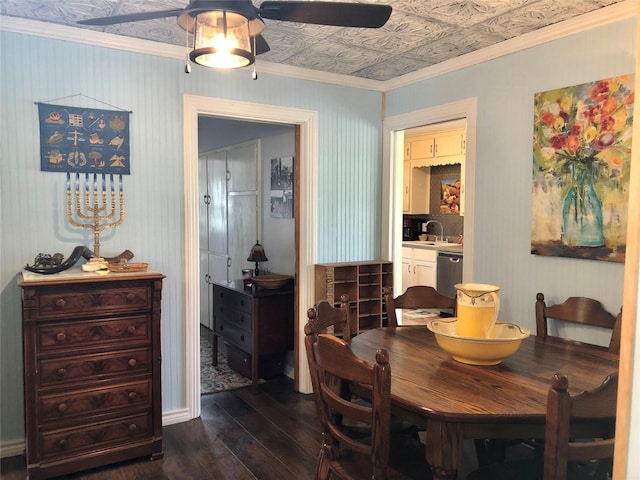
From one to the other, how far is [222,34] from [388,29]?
55.1 inches

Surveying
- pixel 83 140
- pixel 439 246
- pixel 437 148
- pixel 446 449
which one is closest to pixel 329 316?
pixel 446 449

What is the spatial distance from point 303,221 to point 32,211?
6.00ft

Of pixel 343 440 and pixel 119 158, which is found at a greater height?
pixel 119 158

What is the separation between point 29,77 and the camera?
2830mm

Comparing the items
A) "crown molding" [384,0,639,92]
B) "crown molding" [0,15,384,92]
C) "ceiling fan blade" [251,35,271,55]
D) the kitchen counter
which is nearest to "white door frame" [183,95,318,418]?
"crown molding" [0,15,384,92]

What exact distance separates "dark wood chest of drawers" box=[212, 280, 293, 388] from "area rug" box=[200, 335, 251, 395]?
7 cm

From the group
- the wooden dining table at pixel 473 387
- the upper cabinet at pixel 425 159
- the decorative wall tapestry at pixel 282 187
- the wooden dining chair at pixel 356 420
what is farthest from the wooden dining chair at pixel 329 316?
the upper cabinet at pixel 425 159

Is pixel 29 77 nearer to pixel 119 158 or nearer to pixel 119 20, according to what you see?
pixel 119 158

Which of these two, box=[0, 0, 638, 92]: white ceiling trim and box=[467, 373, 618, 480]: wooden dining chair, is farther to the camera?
box=[0, 0, 638, 92]: white ceiling trim

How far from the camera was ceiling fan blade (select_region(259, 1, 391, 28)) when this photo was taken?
1.77 m

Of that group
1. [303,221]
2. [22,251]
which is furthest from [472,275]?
[22,251]

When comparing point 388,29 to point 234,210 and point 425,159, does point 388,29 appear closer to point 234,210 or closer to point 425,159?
point 234,210

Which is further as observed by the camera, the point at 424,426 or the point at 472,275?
the point at 472,275

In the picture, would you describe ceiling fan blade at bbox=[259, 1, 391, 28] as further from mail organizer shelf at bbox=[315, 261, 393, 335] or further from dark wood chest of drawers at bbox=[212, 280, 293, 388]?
dark wood chest of drawers at bbox=[212, 280, 293, 388]
